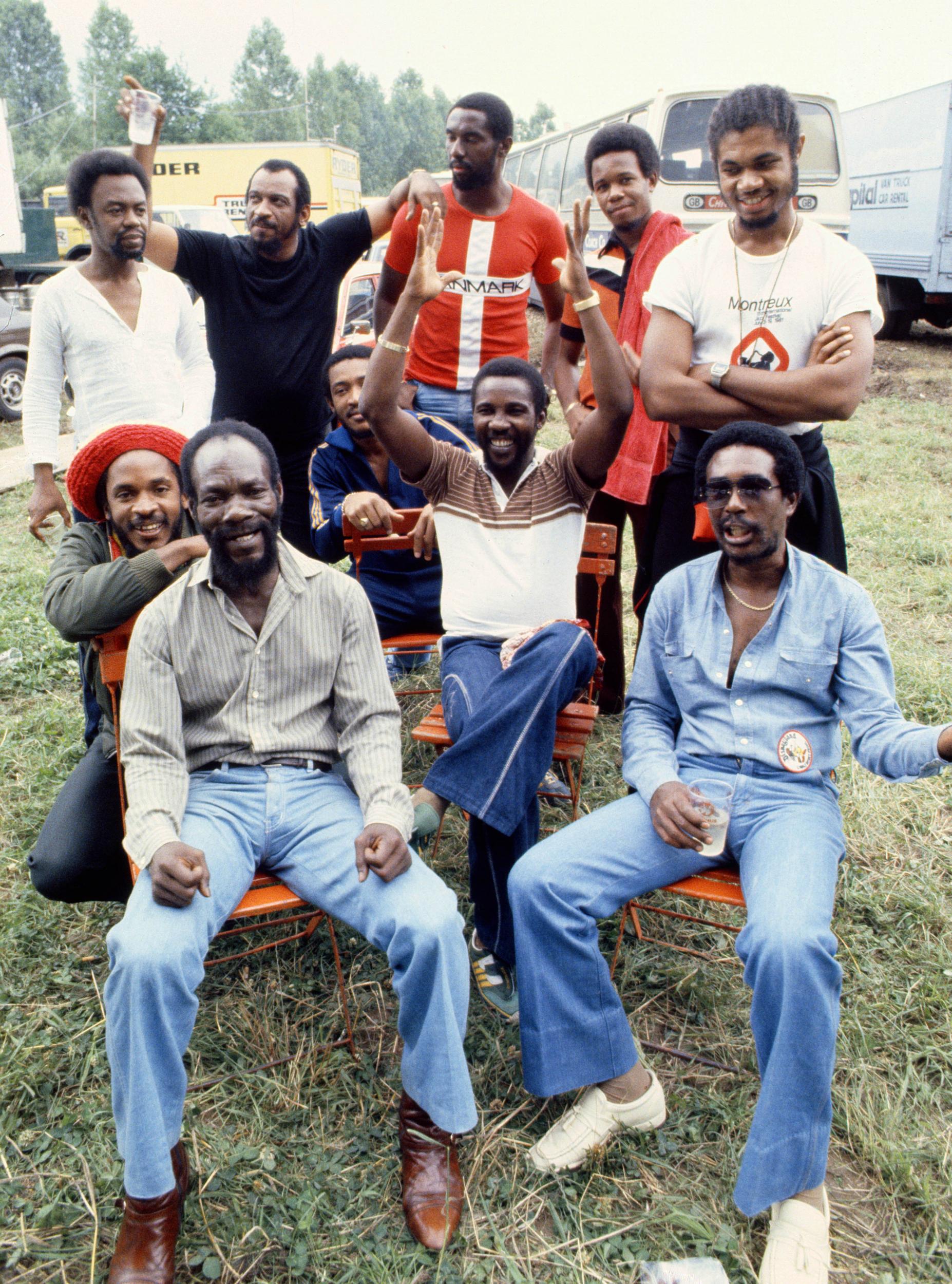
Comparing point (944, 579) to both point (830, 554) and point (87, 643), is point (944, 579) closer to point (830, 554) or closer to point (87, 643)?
point (830, 554)

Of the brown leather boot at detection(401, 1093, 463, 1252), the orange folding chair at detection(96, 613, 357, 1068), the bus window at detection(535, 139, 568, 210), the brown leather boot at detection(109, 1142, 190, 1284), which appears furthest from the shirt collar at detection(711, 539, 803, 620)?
the bus window at detection(535, 139, 568, 210)

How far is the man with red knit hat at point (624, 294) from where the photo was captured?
389cm

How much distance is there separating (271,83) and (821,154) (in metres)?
80.3

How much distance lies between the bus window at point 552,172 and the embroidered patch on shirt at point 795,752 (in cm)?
1458

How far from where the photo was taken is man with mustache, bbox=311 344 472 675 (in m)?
4.07

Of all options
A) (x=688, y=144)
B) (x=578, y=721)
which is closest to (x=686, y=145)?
(x=688, y=144)

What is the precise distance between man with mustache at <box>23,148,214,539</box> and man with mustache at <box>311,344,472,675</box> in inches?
22.2

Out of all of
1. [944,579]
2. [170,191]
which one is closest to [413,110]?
[170,191]

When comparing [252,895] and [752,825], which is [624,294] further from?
[252,895]

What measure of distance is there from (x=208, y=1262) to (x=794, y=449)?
7.79ft

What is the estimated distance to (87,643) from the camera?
3168 millimetres

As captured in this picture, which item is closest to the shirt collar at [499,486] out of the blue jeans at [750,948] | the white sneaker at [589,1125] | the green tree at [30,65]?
the blue jeans at [750,948]

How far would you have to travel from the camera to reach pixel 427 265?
303cm

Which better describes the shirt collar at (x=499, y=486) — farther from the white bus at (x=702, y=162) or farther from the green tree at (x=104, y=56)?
the green tree at (x=104, y=56)
